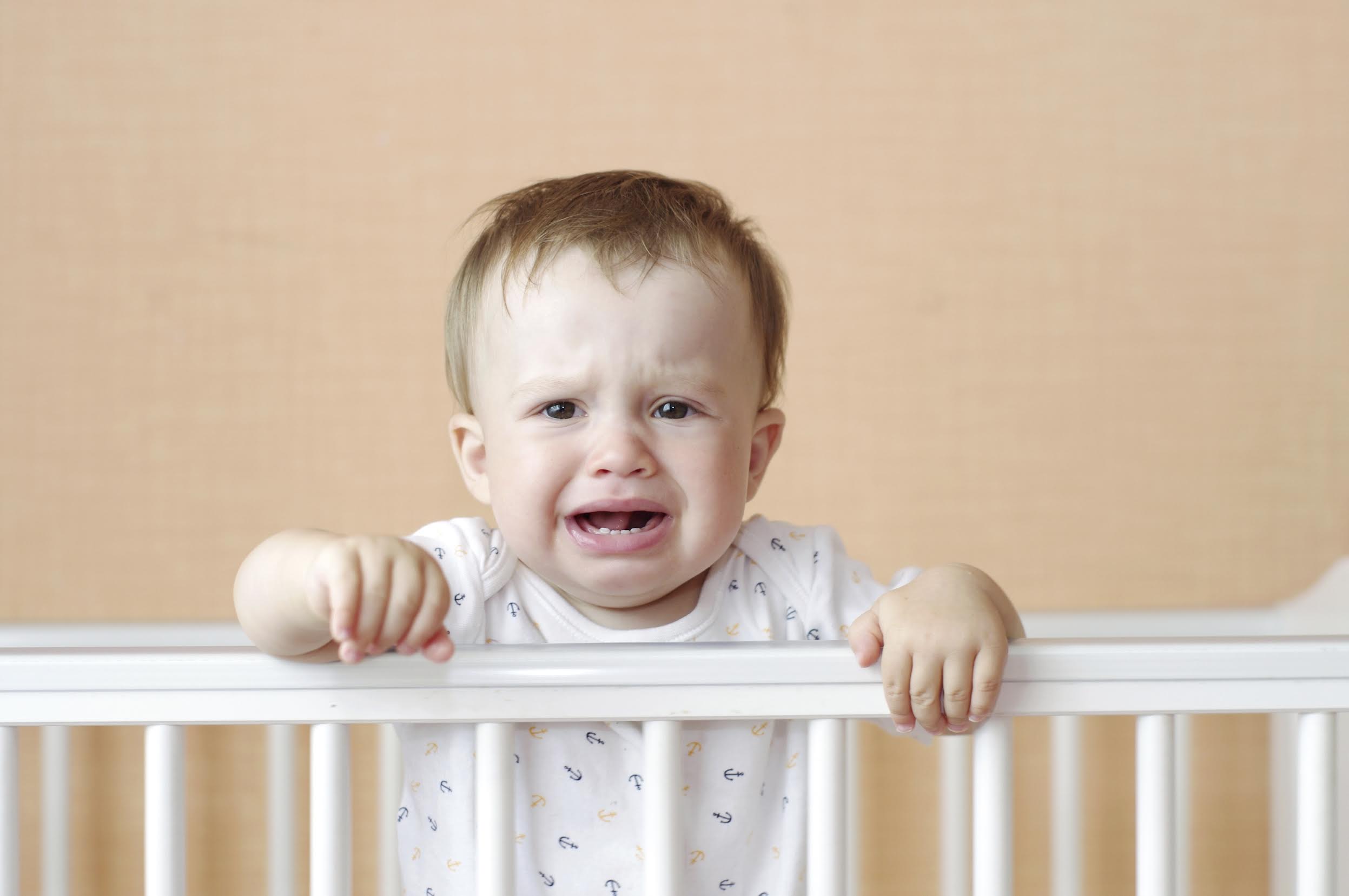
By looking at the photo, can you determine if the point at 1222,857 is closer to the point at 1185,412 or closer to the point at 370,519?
the point at 1185,412

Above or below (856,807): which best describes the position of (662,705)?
above

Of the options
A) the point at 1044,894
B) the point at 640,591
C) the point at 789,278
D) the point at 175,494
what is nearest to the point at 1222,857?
the point at 1044,894

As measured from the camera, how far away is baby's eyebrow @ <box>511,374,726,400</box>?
2.56 ft

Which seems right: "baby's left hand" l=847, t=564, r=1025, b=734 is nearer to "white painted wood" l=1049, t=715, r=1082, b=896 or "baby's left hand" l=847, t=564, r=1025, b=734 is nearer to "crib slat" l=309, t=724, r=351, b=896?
"crib slat" l=309, t=724, r=351, b=896

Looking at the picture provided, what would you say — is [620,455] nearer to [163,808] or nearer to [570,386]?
[570,386]

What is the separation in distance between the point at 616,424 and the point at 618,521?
0.23 ft

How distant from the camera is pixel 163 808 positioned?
0.64 m

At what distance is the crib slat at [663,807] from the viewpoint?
2.07 feet

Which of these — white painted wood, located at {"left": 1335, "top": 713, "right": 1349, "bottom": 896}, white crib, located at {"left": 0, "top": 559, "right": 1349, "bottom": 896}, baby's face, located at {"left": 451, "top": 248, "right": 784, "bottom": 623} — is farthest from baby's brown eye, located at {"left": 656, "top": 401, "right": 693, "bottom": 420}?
white painted wood, located at {"left": 1335, "top": 713, "right": 1349, "bottom": 896}

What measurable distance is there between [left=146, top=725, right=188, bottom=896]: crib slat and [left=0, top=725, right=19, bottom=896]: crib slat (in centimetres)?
7

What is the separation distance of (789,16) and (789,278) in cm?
28

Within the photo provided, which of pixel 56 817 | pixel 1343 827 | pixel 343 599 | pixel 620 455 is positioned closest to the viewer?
pixel 343 599

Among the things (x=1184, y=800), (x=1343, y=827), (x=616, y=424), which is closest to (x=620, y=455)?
(x=616, y=424)

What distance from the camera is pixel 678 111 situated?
143 cm
